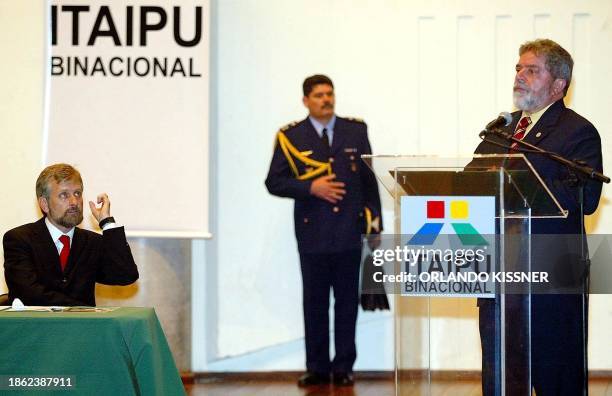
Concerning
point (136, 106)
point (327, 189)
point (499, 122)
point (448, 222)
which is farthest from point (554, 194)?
point (136, 106)

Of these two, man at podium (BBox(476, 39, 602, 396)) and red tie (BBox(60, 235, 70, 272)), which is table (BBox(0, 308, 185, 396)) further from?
man at podium (BBox(476, 39, 602, 396))

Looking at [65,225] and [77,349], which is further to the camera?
[65,225]

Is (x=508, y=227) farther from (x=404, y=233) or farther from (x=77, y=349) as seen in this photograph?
(x=77, y=349)

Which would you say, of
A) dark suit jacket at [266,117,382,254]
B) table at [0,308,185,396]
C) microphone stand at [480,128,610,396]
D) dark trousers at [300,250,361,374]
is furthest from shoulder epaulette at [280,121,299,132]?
table at [0,308,185,396]

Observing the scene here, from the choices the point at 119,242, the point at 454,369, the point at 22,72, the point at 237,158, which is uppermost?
the point at 22,72

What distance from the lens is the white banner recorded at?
6.07m

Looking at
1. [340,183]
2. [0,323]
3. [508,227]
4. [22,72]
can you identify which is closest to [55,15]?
[22,72]

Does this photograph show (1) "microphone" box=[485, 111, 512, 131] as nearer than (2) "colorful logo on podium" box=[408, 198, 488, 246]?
No

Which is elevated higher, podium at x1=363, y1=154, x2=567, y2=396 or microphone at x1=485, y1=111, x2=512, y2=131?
microphone at x1=485, y1=111, x2=512, y2=131

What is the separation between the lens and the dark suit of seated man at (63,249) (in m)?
4.21

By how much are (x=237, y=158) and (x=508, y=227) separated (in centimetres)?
345

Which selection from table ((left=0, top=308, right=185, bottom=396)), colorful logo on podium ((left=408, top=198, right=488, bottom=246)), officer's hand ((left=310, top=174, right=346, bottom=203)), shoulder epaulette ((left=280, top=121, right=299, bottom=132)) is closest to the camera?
table ((left=0, top=308, right=185, bottom=396))

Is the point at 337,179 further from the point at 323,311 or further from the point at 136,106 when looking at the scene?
the point at 136,106

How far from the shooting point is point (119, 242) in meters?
4.27
